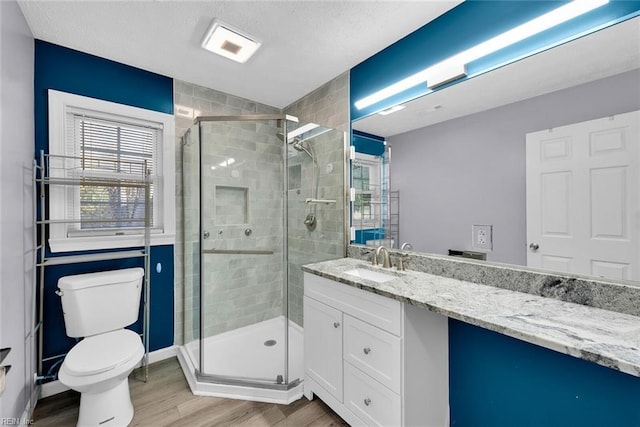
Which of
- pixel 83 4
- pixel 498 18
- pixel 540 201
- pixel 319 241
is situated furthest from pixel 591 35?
pixel 83 4

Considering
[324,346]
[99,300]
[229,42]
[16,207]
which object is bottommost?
[324,346]

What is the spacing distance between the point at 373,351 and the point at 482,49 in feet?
5.60

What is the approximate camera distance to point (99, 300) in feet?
6.06

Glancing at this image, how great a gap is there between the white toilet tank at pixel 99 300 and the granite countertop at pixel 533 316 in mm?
1560

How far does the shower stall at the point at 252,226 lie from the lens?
2.18 meters

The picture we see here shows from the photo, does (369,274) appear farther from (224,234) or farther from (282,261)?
(224,234)

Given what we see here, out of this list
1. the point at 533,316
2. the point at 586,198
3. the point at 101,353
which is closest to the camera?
the point at 533,316

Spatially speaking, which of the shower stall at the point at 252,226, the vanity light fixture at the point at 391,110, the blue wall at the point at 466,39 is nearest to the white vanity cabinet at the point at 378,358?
the shower stall at the point at 252,226

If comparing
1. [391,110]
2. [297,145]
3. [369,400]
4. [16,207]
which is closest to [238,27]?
[297,145]

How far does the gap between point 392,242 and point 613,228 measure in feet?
3.55

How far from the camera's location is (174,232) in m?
2.36

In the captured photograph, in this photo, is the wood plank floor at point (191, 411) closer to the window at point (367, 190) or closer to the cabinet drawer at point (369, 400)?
the cabinet drawer at point (369, 400)

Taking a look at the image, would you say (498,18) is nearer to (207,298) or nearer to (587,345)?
(587,345)

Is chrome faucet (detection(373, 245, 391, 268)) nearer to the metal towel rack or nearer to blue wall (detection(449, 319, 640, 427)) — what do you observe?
blue wall (detection(449, 319, 640, 427))
